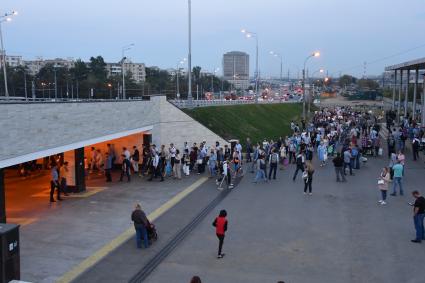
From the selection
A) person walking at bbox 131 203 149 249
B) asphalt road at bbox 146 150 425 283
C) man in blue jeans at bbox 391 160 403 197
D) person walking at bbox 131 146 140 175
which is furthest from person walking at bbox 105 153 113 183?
man in blue jeans at bbox 391 160 403 197

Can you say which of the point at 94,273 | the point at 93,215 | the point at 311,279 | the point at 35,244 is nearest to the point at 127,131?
the point at 93,215

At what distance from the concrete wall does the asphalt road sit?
221 inches

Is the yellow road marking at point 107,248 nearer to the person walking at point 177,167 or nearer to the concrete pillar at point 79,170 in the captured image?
the person walking at point 177,167

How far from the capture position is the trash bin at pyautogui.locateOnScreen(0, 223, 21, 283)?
27.6 feet

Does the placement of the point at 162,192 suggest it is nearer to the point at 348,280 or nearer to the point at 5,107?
the point at 5,107

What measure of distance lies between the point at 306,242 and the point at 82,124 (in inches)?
373

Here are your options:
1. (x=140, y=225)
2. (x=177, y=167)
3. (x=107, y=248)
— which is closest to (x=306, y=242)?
(x=140, y=225)

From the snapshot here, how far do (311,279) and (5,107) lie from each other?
930 cm

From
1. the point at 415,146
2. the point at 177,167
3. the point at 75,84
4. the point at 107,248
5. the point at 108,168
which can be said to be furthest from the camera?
the point at 75,84

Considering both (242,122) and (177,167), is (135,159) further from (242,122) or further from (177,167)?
(242,122)

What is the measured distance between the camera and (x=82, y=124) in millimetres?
17297

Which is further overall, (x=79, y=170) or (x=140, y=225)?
(x=79, y=170)

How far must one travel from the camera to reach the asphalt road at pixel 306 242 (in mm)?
10016

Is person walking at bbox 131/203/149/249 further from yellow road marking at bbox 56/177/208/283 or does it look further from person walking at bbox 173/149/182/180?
person walking at bbox 173/149/182/180
